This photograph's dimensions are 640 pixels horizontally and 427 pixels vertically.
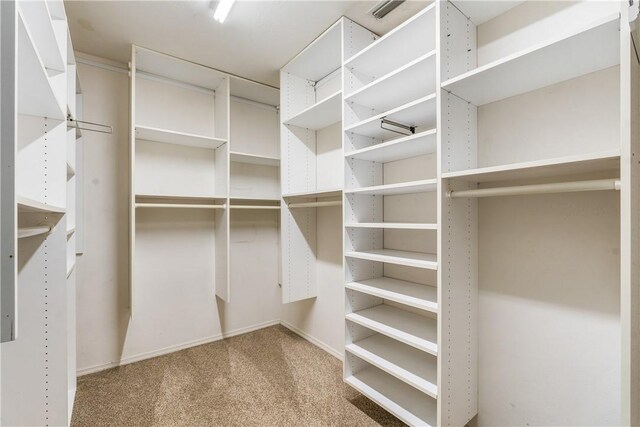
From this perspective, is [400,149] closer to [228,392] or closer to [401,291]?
[401,291]

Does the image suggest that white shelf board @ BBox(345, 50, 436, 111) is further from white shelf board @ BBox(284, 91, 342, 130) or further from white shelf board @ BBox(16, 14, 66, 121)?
white shelf board @ BBox(16, 14, 66, 121)

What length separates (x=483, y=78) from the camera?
1283mm

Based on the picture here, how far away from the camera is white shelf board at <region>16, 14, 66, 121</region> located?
83 centimetres

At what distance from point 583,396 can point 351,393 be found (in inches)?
49.4

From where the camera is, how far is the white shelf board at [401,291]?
4.77ft

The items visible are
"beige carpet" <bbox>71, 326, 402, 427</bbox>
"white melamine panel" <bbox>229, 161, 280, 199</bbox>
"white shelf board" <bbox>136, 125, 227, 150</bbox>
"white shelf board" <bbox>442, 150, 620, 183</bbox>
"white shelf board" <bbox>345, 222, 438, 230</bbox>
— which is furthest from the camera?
"white melamine panel" <bbox>229, 161, 280, 199</bbox>

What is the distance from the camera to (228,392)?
1.99 m

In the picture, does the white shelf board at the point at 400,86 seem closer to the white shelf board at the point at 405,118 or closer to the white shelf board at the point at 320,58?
the white shelf board at the point at 405,118

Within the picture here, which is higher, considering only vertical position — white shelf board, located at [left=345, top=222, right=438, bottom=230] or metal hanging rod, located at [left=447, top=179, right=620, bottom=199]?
metal hanging rod, located at [left=447, top=179, right=620, bottom=199]

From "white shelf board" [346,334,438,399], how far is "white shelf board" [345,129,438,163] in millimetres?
1218

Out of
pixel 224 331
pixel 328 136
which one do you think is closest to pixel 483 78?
pixel 328 136

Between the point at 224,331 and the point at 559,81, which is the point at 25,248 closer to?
the point at 224,331

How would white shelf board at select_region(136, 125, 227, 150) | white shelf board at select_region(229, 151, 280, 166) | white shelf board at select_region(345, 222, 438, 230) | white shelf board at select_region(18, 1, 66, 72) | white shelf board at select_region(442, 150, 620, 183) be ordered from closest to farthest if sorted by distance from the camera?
1. white shelf board at select_region(442, 150, 620, 183)
2. white shelf board at select_region(18, 1, 66, 72)
3. white shelf board at select_region(345, 222, 438, 230)
4. white shelf board at select_region(136, 125, 227, 150)
5. white shelf board at select_region(229, 151, 280, 166)

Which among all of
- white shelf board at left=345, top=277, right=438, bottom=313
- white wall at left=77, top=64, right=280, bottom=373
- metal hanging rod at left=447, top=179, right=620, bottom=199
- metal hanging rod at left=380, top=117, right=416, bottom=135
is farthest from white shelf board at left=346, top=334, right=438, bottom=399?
white wall at left=77, top=64, right=280, bottom=373
